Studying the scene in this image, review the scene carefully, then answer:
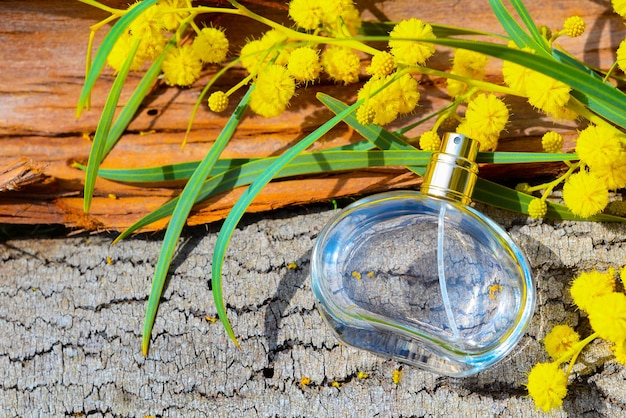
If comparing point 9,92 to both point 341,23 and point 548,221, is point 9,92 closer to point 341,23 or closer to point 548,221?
point 341,23

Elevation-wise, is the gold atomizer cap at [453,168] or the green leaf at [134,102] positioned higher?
the green leaf at [134,102]

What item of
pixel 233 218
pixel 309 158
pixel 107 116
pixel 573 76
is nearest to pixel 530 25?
pixel 573 76

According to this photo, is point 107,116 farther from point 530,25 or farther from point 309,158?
point 530,25

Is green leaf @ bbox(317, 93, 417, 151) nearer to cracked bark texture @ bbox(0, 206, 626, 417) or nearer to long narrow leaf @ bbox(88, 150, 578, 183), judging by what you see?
long narrow leaf @ bbox(88, 150, 578, 183)

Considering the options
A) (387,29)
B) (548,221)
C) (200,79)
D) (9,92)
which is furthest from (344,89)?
(9,92)

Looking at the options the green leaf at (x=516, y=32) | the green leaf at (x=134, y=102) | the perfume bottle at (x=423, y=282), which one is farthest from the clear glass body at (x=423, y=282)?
the green leaf at (x=134, y=102)

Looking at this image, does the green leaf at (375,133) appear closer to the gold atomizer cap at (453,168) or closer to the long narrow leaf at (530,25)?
the gold atomizer cap at (453,168)
